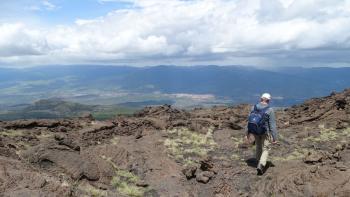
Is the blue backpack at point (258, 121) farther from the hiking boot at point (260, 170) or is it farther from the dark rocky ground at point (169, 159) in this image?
the dark rocky ground at point (169, 159)

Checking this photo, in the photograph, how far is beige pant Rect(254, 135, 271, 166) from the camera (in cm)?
2141

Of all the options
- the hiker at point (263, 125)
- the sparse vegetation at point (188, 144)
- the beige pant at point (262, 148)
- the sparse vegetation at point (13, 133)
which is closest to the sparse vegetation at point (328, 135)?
the sparse vegetation at point (188, 144)

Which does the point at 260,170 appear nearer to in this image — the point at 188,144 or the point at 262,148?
the point at 262,148

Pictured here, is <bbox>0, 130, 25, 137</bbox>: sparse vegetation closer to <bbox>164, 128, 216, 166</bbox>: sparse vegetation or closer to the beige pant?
<bbox>164, 128, 216, 166</bbox>: sparse vegetation

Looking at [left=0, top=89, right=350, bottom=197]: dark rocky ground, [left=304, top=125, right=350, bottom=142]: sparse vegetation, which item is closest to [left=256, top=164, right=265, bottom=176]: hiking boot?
[left=0, top=89, right=350, bottom=197]: dark rocky ground

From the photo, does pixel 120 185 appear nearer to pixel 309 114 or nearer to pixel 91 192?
pixel 91 192

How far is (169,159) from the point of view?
24.8m

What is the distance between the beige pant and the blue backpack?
490mm

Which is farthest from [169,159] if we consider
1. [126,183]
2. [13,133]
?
[13,133]

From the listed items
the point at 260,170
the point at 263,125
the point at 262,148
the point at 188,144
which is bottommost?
the point at 188,144

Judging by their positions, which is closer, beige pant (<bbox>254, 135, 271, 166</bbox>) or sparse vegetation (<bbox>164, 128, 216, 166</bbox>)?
beige pant (<bbox>254, 135, 271, 166</bbox>)

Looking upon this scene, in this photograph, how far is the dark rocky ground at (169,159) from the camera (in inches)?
676

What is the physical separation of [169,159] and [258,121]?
18.9 feet

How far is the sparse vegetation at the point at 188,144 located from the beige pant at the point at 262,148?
391cm
